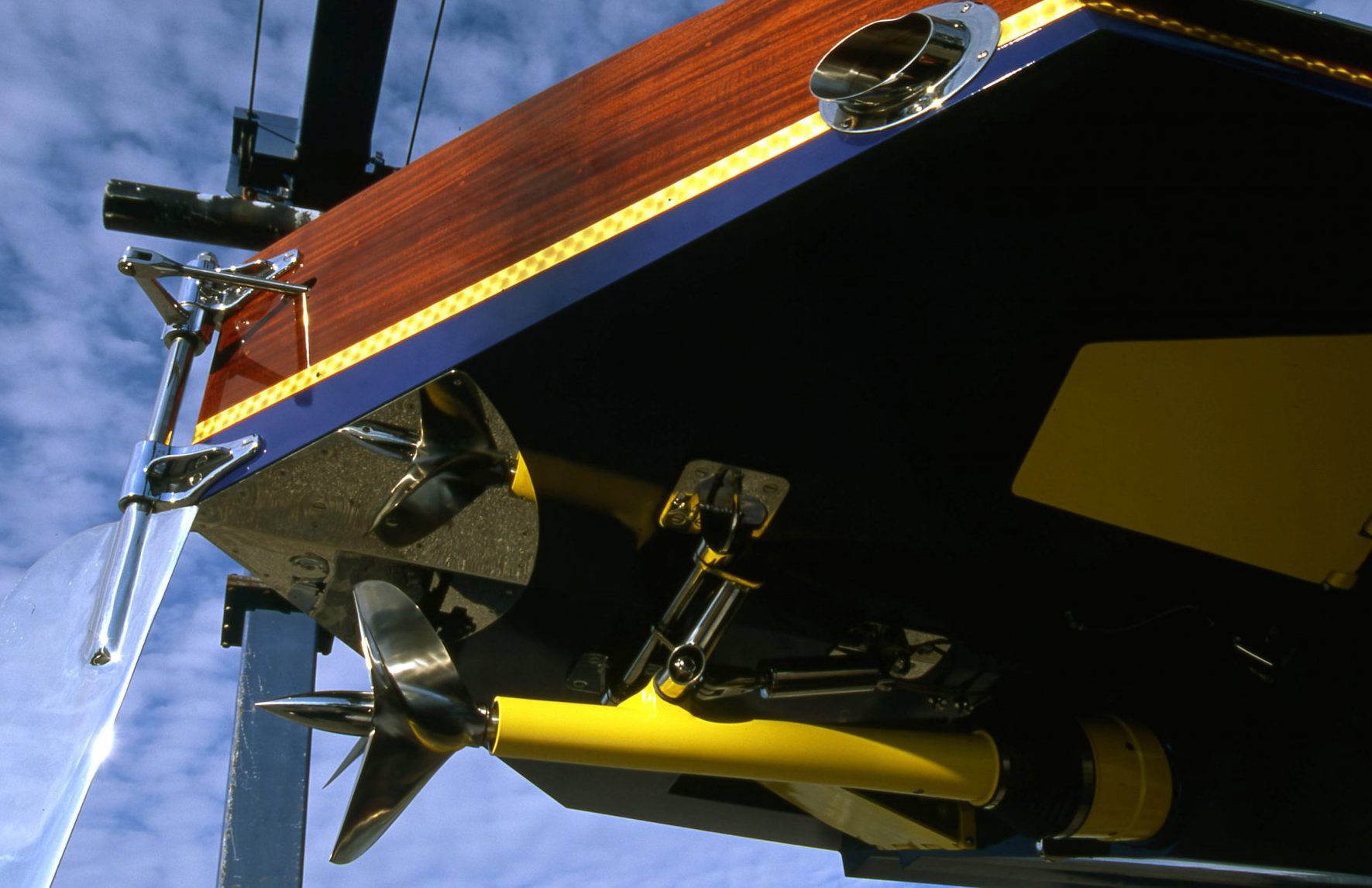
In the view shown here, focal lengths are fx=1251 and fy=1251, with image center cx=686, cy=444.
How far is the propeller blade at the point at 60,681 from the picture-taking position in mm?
1216

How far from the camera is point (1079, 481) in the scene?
1.49 meters

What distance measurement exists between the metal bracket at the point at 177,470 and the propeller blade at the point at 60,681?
0.06ft

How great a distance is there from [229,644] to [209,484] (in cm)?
92

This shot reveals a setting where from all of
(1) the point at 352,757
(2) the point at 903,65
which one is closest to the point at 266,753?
(1) the point at 352,757

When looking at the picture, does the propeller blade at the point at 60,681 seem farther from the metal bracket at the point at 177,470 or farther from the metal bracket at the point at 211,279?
the metal bracket at the point at 211,279

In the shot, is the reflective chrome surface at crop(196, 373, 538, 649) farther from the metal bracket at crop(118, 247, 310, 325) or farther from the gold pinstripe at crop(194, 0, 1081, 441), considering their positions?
the metal bracket at crop(118, 247, 310, 325)

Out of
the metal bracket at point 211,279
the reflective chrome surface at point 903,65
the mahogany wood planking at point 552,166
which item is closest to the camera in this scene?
the reflective chrome surface at point 903,65

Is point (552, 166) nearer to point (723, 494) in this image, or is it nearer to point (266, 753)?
point (723, 494)

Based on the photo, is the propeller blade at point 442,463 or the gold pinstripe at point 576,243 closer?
the gold pinstripe at point 576,243

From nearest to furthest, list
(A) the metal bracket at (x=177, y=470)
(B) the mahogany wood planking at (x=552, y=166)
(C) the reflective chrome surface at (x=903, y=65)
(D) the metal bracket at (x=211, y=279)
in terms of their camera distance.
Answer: (C) the reflective chrome surface at (x=903, y=65) → (B) the mahogany wood planking at (x=552, y=166) → (A) the metal bracket at (x=177, y=470) → (D) the metal bracket at (x=211, y=279)

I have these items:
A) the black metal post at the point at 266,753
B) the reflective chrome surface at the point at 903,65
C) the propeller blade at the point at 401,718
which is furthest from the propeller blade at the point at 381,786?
the reflective chrome surface at the point at 903,65

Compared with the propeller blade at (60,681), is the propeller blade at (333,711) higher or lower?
lower

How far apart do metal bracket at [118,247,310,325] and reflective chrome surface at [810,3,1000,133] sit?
741mm

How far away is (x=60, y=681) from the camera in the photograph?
1.35 m
